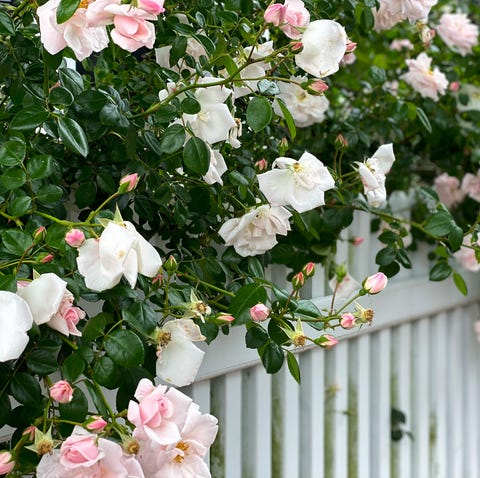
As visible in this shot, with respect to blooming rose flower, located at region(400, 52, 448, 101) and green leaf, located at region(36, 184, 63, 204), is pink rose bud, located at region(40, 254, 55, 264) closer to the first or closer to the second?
green leaf, located at region(36, 184, 63, 204)

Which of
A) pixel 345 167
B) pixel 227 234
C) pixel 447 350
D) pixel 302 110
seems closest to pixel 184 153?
pixel 227 234

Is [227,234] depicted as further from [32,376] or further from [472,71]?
[472,71]

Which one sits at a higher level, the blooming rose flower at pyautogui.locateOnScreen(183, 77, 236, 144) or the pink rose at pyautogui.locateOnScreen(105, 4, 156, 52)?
the pink rose at pyautogui.locateOnScreen(105, 4, 156, 52)

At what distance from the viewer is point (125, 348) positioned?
31.1 inches

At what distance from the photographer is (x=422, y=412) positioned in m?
1.96

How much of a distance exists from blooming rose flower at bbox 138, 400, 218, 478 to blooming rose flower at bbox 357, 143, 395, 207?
0.49 metres

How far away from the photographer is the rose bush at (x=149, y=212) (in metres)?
0.75

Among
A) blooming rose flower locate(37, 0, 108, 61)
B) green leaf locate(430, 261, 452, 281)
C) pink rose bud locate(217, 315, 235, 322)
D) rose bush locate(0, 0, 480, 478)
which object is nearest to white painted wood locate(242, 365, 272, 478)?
rose bush locate(0, 0, 480, 478)

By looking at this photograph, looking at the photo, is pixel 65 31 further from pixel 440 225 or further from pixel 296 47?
pixel 440 225

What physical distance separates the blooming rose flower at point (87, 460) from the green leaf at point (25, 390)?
7 centimetres

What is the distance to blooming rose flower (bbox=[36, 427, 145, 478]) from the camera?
707 mm

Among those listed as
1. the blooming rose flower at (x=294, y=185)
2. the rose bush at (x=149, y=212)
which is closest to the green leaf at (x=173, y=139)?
the rose bush at (x=149, y=212)

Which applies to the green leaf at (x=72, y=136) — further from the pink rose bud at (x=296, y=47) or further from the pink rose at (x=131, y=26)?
the pink rose bud at (x=296, y=47)

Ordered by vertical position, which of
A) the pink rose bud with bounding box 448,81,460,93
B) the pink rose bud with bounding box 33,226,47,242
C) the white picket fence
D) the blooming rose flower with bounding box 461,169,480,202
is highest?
the pink rose bud with bounding box 33,226,47,242
